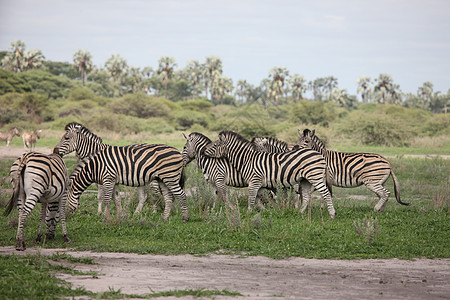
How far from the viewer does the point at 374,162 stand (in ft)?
40.4

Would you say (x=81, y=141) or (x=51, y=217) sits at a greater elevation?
(x=81, y=141)

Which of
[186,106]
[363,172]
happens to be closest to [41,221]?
[363,172]

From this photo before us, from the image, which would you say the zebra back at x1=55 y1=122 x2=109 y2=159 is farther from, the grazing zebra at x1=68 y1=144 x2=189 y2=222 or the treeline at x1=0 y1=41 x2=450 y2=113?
the treeline at x1=0 y1=41 x2=450 y2=113

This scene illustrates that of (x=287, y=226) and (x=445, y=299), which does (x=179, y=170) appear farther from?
(x=445, y=299)

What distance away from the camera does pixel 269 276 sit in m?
7.13

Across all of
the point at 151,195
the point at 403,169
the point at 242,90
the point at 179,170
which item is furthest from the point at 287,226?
the point at 242,90

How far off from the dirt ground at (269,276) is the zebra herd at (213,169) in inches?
86.2

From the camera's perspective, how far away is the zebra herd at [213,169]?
11039 mm

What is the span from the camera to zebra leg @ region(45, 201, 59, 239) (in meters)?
9.10

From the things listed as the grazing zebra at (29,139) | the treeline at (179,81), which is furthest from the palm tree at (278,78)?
the grazing zebra at (29,139)

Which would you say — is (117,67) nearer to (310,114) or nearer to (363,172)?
(310,114)

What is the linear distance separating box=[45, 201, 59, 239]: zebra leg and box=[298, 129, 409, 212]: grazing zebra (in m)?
6.73

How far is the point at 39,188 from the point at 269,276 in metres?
4.06

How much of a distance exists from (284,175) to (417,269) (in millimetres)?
4679
